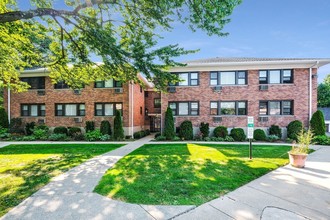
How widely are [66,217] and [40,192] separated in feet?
5.90

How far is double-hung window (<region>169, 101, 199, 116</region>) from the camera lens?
17359 millimetres

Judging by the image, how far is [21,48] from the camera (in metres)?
8.58

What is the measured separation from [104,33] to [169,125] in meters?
10.8

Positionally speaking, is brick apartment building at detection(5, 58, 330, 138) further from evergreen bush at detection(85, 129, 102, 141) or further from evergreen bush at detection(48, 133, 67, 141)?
evergreen bush at detection(85, 129, 102, 141)

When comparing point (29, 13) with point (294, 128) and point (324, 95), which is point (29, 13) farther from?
point (324, 95)

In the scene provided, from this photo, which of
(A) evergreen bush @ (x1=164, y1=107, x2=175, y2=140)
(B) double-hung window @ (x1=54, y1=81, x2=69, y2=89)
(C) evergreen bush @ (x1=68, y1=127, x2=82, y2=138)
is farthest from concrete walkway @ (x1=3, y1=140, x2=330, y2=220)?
(B) double-hung window @ (x1=54, y1=81, x2=69, y2=89)

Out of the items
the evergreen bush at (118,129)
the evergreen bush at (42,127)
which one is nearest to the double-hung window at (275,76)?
the evergreen bush at (118,129)

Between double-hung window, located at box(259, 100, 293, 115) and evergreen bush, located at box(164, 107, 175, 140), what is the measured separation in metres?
8.04

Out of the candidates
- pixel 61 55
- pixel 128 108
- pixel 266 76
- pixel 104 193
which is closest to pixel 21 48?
pixel 61 55

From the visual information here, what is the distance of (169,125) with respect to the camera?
53.3ft

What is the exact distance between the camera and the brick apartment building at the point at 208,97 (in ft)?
52.7

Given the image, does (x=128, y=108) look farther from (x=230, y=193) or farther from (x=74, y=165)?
(x=230, y=193)

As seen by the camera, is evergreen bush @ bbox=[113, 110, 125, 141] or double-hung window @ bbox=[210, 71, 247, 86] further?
double-hung window @ bbox=[210, 71, 247, 86]

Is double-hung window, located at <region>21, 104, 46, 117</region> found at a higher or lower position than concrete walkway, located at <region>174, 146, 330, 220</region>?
higher
